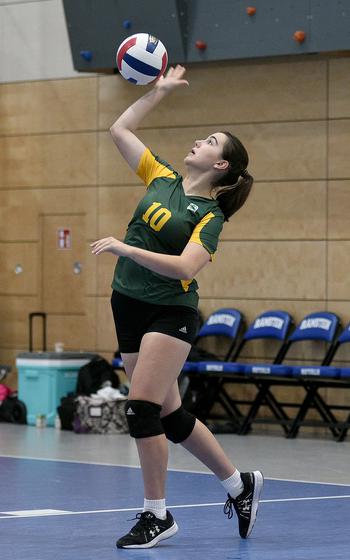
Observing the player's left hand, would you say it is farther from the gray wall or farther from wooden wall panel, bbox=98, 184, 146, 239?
wooden wall panel, bbox=98, 184, 146, 239

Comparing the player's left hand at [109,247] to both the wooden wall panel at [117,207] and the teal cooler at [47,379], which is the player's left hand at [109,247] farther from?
the wooden wall panel at [117,207]

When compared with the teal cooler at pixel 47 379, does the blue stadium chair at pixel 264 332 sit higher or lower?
higher

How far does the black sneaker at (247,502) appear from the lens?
5367 mm

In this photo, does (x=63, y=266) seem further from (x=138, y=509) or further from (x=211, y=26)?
(x=138, y=509)

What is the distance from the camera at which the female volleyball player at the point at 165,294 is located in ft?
16.6

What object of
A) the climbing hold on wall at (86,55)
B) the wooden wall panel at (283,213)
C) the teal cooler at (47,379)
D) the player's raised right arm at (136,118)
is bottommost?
the teal cooler at (47,379)

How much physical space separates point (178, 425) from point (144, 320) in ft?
1.59

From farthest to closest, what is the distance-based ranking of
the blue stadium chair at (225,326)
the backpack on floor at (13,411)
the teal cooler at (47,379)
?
the backpack on floor at (13,411)
the teal cooler at (47,379)
the blue stadium chair at (225,326)

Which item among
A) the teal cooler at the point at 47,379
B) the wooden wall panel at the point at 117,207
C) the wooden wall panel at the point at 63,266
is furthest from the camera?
the wooden wall panel at the point at 63,266

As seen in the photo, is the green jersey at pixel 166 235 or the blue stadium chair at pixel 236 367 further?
the blue stadium chair at pixel 236 367

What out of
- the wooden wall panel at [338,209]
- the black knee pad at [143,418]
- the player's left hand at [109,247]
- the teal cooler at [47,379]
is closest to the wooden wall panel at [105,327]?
the teal cooler at [47,379]

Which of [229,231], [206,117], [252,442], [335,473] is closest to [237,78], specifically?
[206,117]

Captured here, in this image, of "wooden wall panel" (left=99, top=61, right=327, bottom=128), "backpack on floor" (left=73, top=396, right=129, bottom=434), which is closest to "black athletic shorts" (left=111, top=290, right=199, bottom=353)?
"backpack on floor" (left=73, top=396, right=129, bottom=434)

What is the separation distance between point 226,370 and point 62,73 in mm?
3910
